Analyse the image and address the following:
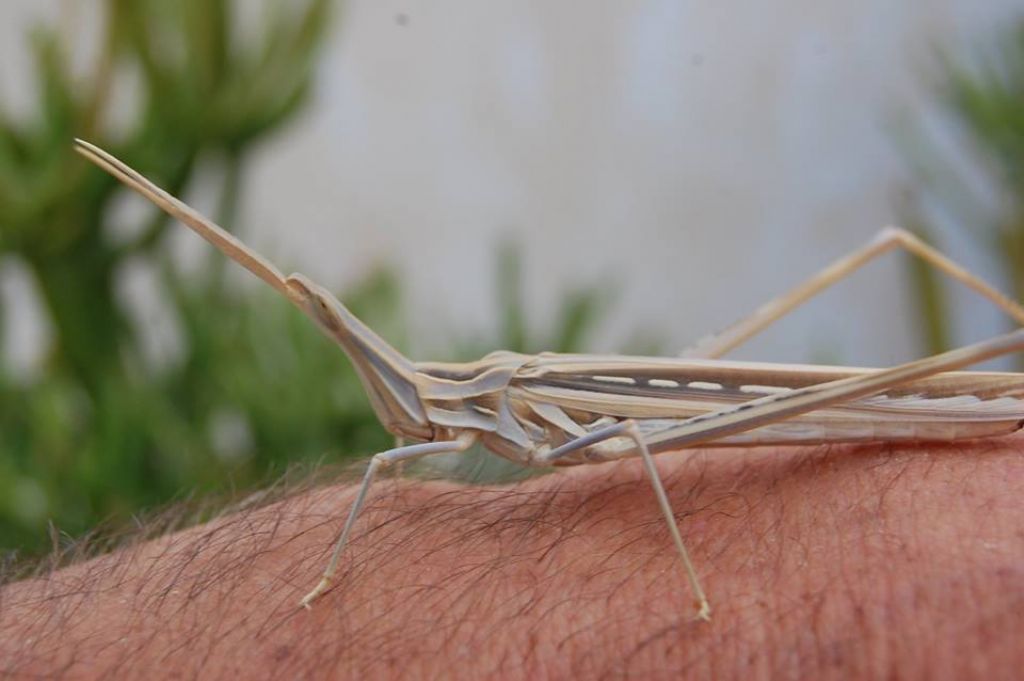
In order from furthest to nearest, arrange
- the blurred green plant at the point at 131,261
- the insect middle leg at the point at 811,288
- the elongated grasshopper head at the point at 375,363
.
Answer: the blurred green plant at the point at 131,261
the insect middle leg at the point at 811,288
the elongated grasshopper head at the point at 375,363

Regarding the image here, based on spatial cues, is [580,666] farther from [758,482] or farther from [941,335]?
[941,335]

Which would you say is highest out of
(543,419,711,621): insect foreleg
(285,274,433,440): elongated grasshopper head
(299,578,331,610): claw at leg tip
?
(285,274,433,440): elongated grasshopper head

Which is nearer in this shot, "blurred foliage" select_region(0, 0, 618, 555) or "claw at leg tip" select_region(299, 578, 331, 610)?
"claw at leg tip" select_region(299, 578, 331, 610)

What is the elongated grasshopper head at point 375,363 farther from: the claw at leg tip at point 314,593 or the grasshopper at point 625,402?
the claw at leg tip at point 314,593

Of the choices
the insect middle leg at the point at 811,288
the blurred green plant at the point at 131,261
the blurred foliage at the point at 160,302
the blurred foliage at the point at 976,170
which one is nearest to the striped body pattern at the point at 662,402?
the insect middle leg at the point at 811,288

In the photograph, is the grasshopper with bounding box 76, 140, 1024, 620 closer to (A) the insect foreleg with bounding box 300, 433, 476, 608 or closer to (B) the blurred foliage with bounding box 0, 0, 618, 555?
(A) the insect foreleg with bounding box 300, 433, 476, 608

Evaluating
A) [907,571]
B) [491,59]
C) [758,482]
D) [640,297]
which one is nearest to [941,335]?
[640,297]

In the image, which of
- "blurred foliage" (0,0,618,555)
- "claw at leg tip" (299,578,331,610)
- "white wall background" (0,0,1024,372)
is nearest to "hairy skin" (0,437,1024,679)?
"claw at leg tip" (299,578,331,610)
